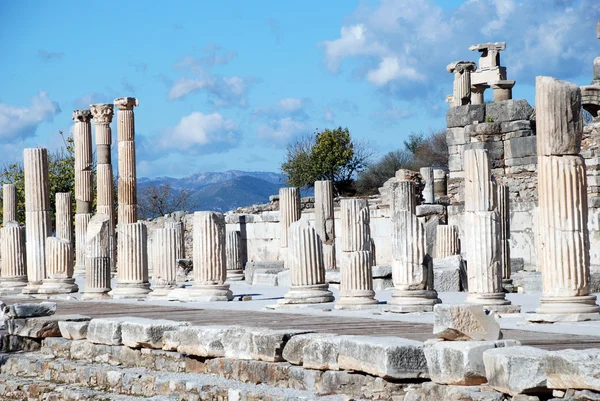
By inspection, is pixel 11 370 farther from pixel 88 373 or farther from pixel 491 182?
pixel 491 182

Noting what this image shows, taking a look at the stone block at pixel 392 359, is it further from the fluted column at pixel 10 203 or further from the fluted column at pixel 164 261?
the fluted column at pixel 10 203

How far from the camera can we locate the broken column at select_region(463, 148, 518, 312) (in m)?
15.3

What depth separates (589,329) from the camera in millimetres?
12305

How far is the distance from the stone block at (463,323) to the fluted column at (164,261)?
1179 cm

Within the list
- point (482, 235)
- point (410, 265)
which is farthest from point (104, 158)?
point (482, 235)

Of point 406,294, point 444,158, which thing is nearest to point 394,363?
point 406,294

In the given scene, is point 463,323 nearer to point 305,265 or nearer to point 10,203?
point 305,265

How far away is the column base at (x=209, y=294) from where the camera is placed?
1980 centimetres

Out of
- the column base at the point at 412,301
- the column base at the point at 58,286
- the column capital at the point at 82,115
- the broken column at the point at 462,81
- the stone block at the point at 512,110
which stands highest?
the broken column at the point at 462,81

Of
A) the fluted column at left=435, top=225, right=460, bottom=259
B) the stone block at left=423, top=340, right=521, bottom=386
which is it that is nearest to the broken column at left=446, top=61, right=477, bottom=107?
the fluted column at left=435, top=225, right=460, bottom=259

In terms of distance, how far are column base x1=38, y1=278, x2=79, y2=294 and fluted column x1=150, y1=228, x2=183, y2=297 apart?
3.42 m

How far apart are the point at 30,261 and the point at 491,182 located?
13539 mm

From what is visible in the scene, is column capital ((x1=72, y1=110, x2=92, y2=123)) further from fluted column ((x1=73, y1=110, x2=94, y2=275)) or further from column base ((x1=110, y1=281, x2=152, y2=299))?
column base ((x1=110, y1=281, x2=152, y2=299))

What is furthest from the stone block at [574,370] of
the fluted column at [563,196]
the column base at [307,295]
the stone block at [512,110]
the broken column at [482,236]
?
the stone block at [512,110]
